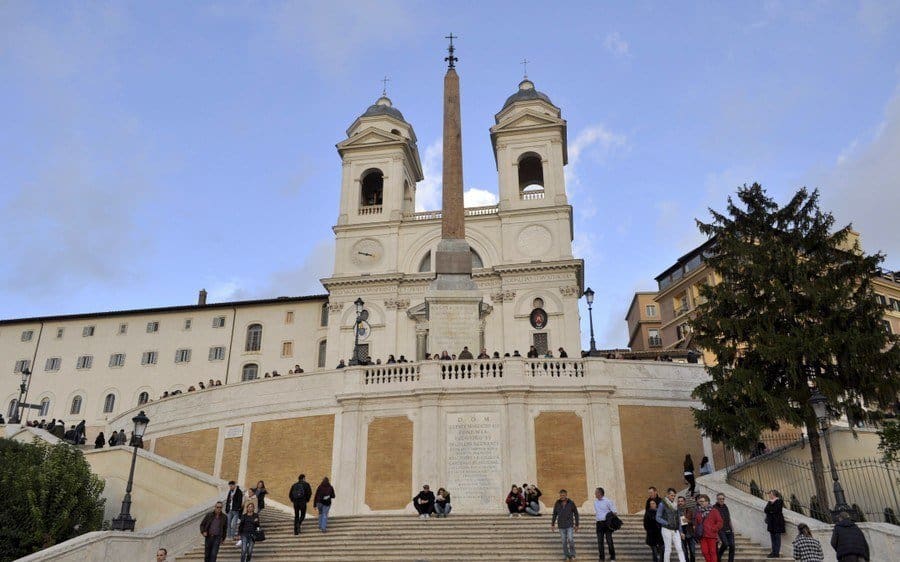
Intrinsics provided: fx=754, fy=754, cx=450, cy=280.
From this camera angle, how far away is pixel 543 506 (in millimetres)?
20391

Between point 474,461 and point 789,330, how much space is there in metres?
9.01

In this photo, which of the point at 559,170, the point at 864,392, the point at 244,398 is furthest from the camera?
the point at 559,170

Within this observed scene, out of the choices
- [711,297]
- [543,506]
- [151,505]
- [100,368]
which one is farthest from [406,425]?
[100,368]

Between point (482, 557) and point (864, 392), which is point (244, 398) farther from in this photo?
point (864, 392)

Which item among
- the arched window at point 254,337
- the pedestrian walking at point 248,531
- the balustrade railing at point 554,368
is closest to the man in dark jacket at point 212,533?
the pedestrian walking at point 248,531

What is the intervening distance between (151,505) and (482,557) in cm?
1183

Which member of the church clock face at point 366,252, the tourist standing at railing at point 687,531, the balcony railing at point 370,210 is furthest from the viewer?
the balcony railing at point 370,210

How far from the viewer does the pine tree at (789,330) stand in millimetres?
17625

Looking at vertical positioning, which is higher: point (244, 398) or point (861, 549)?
point (244, 398)

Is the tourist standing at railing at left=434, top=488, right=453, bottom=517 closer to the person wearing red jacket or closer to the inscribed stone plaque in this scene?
the inscribed stone plaque

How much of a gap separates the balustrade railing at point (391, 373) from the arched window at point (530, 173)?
27.5 m

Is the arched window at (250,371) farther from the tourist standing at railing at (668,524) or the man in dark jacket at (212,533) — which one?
the tourist standing at railing at (668,524)

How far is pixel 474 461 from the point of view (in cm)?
2127

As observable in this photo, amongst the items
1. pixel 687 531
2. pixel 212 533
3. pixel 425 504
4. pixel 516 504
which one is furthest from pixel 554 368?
pixel 212 533
